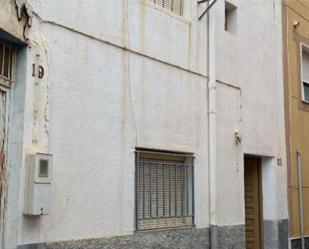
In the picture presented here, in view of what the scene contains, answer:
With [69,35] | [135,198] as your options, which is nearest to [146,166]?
[135,198]

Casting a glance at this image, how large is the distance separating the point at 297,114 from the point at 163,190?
4850 mm

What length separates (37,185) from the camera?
5398 mm

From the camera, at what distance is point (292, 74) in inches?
441

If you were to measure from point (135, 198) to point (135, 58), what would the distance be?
1.88 meters

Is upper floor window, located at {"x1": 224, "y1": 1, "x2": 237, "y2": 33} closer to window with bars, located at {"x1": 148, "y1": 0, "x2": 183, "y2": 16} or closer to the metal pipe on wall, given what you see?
window with bars, located at {"x1": 148, "y1": 0, "x2": 183, "y2": 16}

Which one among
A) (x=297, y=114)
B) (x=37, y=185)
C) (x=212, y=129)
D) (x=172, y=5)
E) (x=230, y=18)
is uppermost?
(x=230, y=18)

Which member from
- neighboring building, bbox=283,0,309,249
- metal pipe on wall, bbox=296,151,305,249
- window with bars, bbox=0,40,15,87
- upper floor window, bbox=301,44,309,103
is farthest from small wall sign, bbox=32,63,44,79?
upper floor window, bbox=301,44,309,103

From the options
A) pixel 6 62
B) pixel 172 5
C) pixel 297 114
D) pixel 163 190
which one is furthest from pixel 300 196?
pixel 6 62

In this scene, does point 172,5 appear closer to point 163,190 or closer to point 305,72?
point 163,190

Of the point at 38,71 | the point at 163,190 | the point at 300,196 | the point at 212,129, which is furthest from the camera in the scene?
the point at 300,196

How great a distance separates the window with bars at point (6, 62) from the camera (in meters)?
5.45

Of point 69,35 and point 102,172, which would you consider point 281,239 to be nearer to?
point 102,172

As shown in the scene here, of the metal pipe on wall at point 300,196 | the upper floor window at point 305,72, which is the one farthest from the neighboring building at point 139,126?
the upper floor window at point 305,72

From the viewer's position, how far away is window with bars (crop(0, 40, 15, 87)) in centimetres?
545
